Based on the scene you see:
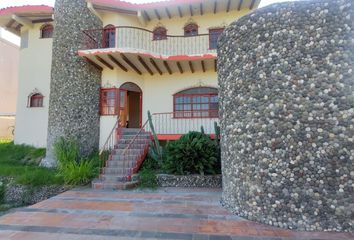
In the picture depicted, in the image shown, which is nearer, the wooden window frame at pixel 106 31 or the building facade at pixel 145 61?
the building facade at pixel 145 61

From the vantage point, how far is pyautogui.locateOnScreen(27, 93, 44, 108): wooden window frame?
39.1 feet

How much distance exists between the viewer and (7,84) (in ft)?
58.0

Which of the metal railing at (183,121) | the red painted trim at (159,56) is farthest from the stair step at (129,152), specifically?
the red painted trim at (159,56)

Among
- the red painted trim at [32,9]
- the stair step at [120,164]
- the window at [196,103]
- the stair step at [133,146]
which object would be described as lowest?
the stair step at [120,164]

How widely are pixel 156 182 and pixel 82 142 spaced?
411 cm

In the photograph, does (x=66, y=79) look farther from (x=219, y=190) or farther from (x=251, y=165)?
(x=251, y=165)

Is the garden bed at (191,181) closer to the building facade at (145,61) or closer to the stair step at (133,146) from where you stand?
the stair step at (133,146)

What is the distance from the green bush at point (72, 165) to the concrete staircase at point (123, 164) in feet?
1.42

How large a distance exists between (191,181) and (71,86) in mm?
6300

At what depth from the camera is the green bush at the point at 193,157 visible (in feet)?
25.4

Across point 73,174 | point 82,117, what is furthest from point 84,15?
point 73,174

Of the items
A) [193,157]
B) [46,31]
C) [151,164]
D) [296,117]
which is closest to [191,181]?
[193,157]

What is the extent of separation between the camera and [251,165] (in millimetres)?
4688

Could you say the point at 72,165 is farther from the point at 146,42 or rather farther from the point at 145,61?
the point at 146,42
